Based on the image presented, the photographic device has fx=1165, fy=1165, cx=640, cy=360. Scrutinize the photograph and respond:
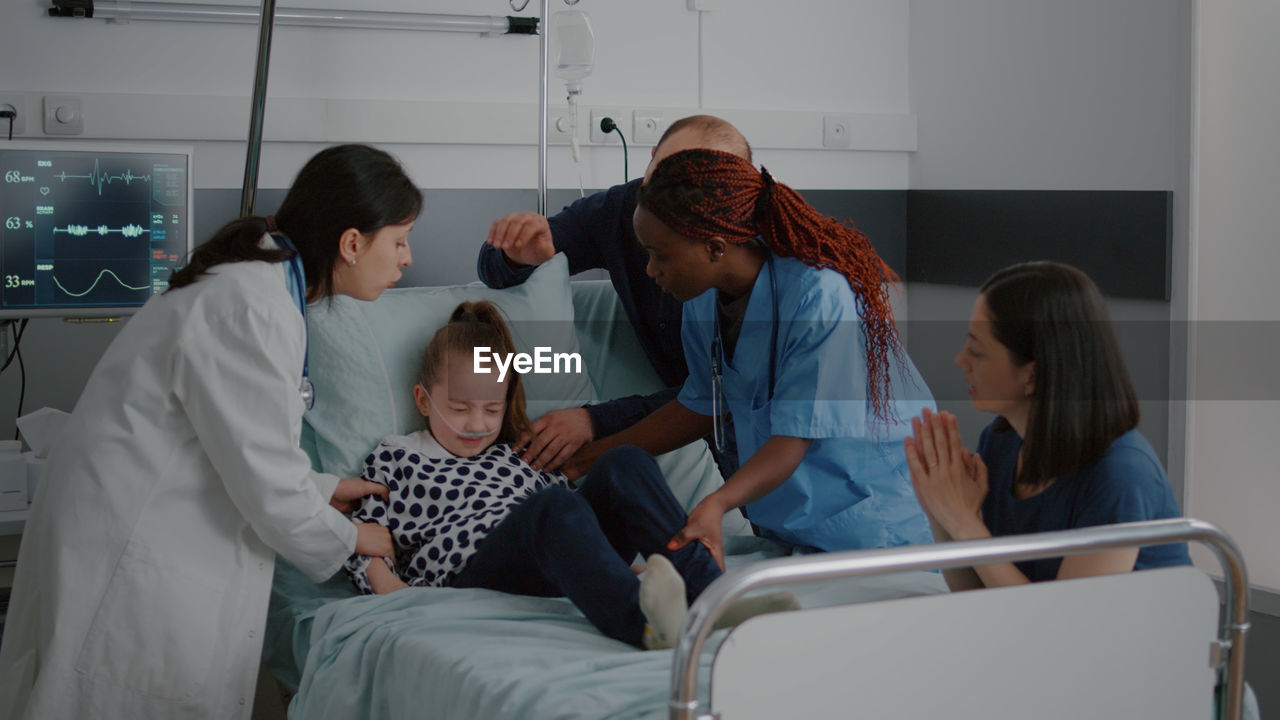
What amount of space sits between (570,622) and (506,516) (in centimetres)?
27

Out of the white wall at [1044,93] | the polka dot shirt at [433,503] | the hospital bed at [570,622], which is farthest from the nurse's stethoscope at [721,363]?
the white wall at [1044,93]

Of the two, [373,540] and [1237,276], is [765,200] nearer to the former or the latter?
[373,540]

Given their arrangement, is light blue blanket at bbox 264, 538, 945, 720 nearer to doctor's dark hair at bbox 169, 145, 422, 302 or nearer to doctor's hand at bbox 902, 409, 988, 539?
doctor's hand at bbox 902, 409, 988, 539

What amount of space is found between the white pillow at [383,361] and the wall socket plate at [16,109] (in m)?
0.99

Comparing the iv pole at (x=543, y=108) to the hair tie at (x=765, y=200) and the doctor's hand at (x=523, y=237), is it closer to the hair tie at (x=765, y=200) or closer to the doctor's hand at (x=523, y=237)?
the doctor's hand at (x=523, y=237)

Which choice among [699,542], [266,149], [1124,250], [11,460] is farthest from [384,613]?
[1124,250]

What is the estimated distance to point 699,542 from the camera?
6.08 ft

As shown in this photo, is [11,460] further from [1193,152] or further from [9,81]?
[1193,152]

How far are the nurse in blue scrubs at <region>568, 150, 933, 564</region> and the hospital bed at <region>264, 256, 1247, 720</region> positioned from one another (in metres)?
0.14

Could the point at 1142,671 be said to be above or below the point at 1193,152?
below

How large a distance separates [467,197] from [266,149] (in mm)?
547

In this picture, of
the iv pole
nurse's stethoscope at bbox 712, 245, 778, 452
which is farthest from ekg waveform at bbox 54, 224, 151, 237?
nurse's stethoscope at bbox 712, 245, 778, 452

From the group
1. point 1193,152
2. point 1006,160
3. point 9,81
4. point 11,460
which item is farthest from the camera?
point 1006,160

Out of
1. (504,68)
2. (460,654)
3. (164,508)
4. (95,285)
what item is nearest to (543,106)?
(504,68)
